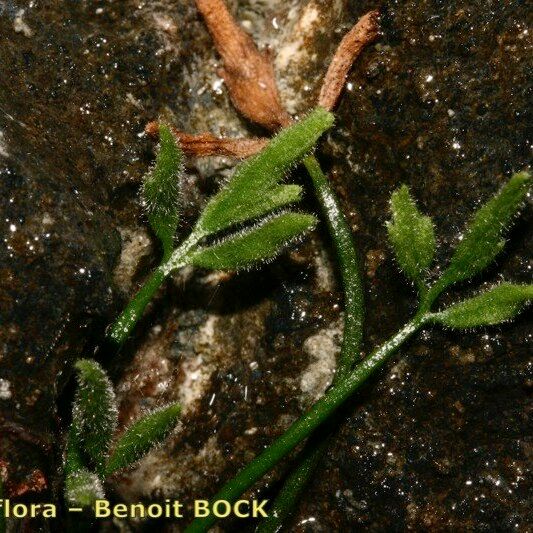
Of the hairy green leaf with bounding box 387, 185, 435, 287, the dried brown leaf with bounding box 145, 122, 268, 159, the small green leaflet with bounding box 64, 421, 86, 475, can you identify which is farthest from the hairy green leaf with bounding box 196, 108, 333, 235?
the small green leaflet with bounding box 64, 421, 86, 475

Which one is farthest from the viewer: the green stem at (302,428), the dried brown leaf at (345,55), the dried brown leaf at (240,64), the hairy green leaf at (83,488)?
the dried brown leaf at (240,64)

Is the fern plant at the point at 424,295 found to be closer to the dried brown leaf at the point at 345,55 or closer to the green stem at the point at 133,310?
the dried brown leaf at the point at 345,55

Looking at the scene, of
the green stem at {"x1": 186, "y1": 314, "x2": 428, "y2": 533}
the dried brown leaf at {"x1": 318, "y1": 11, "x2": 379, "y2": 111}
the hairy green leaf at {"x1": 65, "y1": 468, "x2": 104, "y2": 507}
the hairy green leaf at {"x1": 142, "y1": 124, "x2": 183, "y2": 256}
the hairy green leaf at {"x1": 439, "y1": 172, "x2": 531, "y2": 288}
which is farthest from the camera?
the dried brown leaf at {"x1": 318, "y1": 11, "x2": 379, "y2": 111}

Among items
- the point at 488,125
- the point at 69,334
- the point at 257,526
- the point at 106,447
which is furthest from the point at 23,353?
the point at 488,125

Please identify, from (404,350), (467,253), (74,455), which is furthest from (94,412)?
(467,253)

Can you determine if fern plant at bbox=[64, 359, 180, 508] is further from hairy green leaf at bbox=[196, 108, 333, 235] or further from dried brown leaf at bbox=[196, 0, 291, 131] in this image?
dried brown leaf at bbox=[196, 0, 291, 131]

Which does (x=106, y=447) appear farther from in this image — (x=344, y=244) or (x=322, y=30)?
(x=322, y=30)

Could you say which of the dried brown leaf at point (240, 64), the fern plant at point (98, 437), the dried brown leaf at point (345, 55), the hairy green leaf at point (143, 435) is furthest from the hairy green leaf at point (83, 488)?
the dried brown leaf at point (345, 55)
